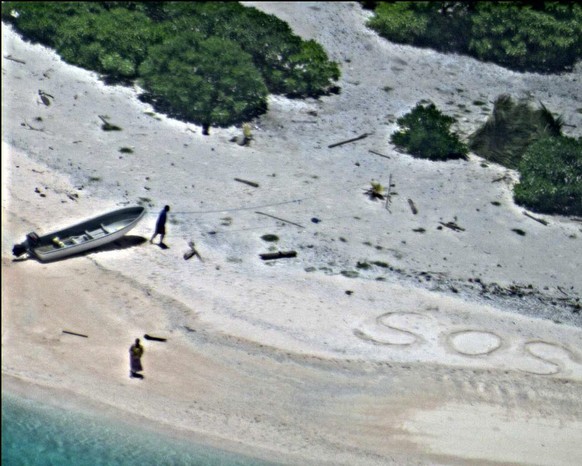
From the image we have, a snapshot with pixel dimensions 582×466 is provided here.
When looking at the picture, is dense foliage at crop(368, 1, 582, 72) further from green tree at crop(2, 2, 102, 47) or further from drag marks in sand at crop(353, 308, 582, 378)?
drag marks in sand at crop(353, 308, 582, 378)

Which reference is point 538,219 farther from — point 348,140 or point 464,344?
point 464,344

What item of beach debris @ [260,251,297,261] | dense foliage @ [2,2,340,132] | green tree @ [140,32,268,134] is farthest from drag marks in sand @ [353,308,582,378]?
dense foliage @ [2,2,340,132]

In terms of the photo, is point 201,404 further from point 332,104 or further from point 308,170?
point 332,104

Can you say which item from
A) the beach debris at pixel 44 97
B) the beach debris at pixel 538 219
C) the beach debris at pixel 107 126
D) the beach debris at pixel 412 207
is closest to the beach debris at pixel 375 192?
the beach debris at pixel 412 207

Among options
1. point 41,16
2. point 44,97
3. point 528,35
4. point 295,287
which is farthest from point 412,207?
point 41,16

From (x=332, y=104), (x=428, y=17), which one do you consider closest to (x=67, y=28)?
(x=332, y=104)

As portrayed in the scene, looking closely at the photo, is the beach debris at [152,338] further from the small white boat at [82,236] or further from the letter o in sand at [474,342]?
the letter o in sand at [474,342]

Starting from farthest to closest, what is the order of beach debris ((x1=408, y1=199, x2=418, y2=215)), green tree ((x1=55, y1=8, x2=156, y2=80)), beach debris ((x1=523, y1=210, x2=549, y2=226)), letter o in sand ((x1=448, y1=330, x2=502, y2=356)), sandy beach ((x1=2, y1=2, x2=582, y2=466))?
green tree ((x1=55, y1=8, x2=156, y2=80)), beach debris ((x1=523, y1=210, x2=549, y2=226)), beach debris ((x1=408, y1=199, x2=418, y2=215)), letter o in sand ((x1=448, y1=330, x2=502, y2=356)), sandy beach ((x1=2, y1=2, x2=582, y2=466))
